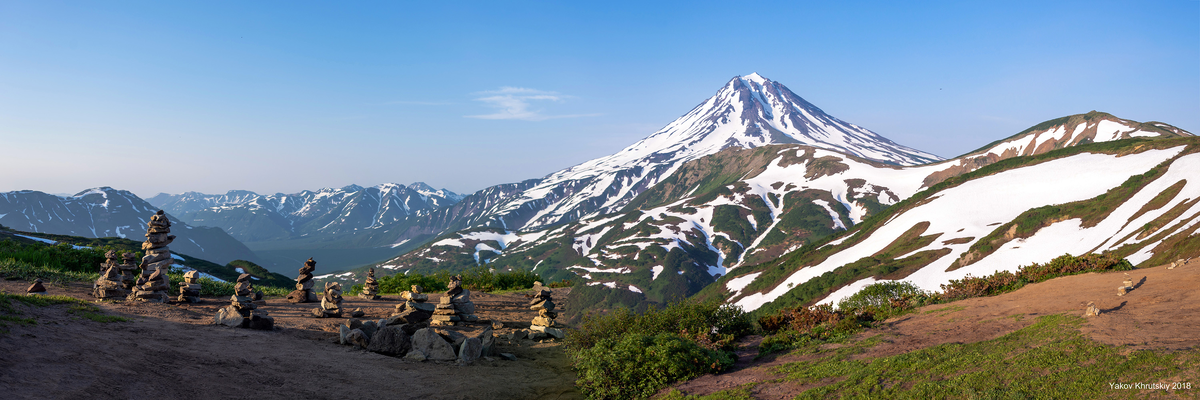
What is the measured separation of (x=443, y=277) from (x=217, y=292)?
48.2 feet

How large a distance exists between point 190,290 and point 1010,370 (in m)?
24.3

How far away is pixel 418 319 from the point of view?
18.0 meters

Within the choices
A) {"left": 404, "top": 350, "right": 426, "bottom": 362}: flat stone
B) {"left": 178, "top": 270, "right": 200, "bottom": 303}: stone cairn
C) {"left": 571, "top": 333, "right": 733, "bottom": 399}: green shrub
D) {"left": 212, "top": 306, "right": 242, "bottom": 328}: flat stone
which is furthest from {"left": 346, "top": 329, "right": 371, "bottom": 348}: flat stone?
{"left": 178, "top": 270, "right": 200, "bottom": 303}: stone cairn

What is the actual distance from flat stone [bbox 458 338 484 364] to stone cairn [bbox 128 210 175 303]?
36.7ft

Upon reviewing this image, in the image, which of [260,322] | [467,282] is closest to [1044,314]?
[260,322]

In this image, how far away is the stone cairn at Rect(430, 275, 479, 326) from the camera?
1947 cm

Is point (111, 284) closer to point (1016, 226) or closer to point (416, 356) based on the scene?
point (416, 356)

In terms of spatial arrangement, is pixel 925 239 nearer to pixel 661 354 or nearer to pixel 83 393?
pixel 661 354

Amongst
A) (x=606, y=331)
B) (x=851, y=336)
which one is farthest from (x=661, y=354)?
(x=851, y=336)

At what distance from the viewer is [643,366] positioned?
40.6 ft

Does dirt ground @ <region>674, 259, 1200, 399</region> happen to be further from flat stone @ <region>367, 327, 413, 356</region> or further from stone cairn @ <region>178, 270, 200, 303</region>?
stone cairn @ <region>178, 270, 200, 303</region>

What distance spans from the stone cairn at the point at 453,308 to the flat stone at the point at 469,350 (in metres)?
4.49

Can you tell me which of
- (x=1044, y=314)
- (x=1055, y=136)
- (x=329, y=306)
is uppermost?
(x=1055, y=136)

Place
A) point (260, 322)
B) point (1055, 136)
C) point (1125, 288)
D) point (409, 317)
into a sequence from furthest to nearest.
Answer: point (1055, 136)
point (409, 317)
point (260, 322)
point (1125, 288)
